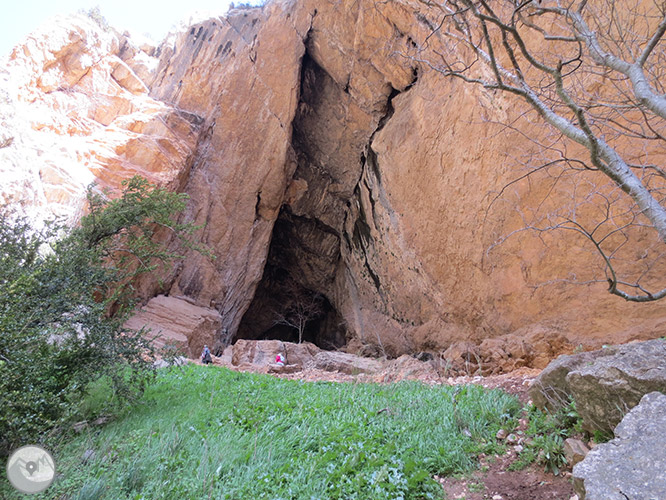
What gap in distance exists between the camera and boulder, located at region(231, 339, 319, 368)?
12.5 metres

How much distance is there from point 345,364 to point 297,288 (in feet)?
36.8

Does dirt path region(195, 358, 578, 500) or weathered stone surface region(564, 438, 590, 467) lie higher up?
weathered stone surface region(564, 438, 590, 467)

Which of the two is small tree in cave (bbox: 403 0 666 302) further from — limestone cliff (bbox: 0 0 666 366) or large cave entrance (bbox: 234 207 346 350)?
large cave entrance (bbox: 234 207 346 350)

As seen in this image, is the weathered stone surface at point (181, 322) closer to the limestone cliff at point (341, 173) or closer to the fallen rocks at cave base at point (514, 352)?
the limestone cliff at point (341, 173)

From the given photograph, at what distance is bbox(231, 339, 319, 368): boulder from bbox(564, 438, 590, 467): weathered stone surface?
9473 mm

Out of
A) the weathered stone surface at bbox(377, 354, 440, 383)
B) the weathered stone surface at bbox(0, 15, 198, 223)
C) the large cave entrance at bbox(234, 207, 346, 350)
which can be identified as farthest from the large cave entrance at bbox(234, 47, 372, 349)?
the weathered stone surface at bbox(377, 354, 440, 383)

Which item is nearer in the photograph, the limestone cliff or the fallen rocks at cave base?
the fallen rocks at cave base

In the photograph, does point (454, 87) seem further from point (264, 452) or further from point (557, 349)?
point (264, 452)

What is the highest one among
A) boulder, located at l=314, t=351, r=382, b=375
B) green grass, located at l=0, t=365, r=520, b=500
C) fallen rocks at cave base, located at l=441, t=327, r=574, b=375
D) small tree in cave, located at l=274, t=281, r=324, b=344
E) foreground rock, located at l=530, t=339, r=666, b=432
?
small tree in cave, located at l=274, t=281, r=324, b=344

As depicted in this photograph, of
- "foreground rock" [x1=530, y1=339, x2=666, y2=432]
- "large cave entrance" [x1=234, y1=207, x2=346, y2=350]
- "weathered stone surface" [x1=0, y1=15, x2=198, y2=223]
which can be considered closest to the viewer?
"foreground rock" [x1=530, y1=339, x2=666, y2=432]

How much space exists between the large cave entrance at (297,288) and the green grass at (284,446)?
13.6 meters

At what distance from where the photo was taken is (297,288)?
73.3 feet

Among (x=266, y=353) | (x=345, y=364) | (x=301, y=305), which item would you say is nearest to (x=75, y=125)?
(x=266, y=353)

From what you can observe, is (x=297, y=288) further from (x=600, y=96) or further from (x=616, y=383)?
(x=616, y=383)
